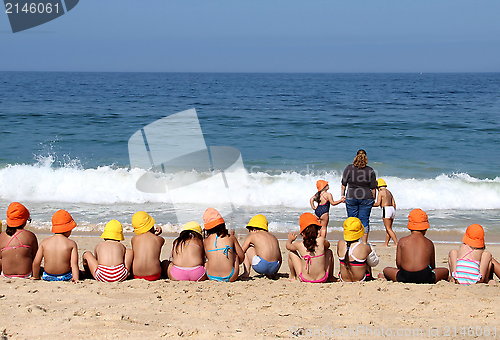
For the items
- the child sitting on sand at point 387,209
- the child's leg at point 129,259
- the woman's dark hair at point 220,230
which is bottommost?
the child sitting on sand at point 387,209

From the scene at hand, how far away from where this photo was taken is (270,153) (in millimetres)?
18953

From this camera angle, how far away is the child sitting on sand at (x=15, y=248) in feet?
19.7

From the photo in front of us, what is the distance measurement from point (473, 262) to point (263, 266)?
2103 mm

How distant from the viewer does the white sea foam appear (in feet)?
42.8

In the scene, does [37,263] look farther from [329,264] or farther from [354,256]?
[354,256]

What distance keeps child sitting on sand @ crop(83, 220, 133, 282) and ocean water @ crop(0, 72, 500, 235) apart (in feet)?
14.2

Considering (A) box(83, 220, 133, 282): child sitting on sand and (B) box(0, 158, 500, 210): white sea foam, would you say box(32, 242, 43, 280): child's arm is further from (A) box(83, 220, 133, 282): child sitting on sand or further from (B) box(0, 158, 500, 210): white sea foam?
(B) box(0, 158, 500, 210): white sea foam

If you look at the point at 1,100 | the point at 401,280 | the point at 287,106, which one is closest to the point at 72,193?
the point at 401,280

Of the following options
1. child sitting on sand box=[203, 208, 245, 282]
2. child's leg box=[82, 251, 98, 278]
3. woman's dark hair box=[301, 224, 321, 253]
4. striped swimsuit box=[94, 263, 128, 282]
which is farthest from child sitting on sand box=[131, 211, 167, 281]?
woman's dark hair box=[301, 224, 321, 253]

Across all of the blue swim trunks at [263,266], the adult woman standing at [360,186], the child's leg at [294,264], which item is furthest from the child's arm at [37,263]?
the adult woman standing at [360,186]


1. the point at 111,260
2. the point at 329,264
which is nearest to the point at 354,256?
the point at 329,264

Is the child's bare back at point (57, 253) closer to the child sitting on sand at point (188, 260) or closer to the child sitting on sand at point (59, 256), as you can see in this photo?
the child sitting on sand at point (59, 256)

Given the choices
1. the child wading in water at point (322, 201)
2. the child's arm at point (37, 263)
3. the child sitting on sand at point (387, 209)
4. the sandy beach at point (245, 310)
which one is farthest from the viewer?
the child sitting on sand at point (387, 209)

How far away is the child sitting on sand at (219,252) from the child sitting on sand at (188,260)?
0.09m
